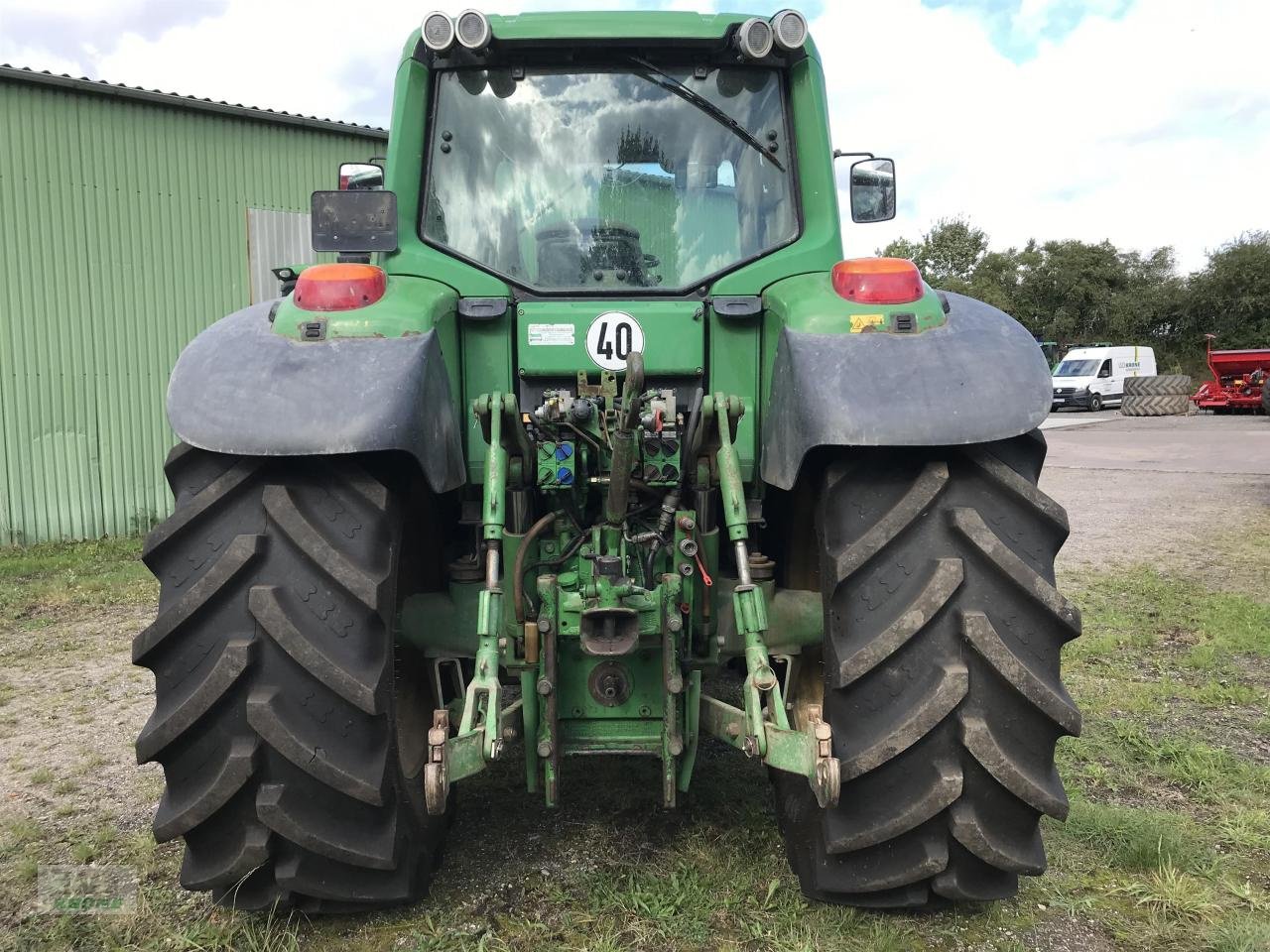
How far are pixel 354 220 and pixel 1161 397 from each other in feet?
93.2

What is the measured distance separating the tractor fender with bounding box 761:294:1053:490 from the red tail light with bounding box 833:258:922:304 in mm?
121

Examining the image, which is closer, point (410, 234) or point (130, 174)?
point (410, 234)

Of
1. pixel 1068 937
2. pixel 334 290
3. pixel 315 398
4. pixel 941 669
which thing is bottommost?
pixel 1068 937

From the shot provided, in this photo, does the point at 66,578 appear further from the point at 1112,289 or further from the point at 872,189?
the point at 1112,289

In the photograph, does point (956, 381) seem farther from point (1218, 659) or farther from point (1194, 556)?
point (1194, 556)

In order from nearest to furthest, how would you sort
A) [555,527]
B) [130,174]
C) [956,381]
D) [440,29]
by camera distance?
[956,381] < [555,527] < [440,29] < [130,174]

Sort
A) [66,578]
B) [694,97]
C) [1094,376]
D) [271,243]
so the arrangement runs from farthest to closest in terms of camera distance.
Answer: [1094,376], [271,243], [66,578], [694,97]

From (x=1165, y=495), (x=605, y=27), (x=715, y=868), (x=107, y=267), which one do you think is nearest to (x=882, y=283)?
(x=605, y=27)

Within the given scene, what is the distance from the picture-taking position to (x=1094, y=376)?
3033cm

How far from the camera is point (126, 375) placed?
29.9 ft

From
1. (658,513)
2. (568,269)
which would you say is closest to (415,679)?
(658,513)

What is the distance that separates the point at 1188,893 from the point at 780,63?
8.94ft

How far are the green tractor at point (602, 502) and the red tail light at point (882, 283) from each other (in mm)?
14

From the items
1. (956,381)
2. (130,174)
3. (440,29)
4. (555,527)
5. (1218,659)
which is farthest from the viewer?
(130,174)
